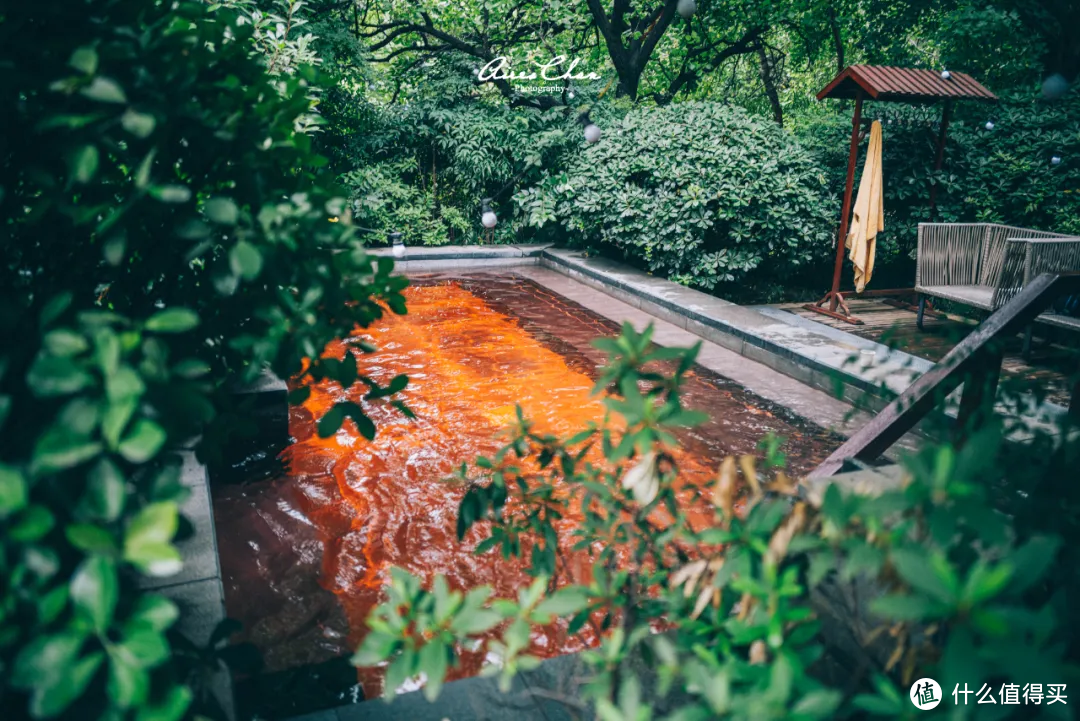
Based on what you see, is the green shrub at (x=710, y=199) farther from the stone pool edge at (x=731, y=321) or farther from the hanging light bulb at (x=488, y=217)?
the hanging light bulb at (x=488, y=217)

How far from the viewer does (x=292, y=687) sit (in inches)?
108

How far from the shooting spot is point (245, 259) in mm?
1364

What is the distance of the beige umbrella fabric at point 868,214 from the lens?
822 centimetres

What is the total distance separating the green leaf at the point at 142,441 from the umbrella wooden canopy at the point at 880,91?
27.8 feet

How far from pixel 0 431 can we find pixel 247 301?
564 millimetres

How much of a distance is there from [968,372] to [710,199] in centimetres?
684

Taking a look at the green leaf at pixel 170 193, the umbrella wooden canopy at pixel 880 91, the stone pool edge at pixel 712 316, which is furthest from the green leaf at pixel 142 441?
the umbrella wooden canopy at pixel 880 91

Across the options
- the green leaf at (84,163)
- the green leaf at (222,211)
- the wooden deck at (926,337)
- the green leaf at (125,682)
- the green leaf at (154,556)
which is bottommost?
the wooden deck at (926,337)

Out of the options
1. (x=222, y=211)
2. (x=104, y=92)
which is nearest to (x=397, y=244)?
(x=222, y=211)

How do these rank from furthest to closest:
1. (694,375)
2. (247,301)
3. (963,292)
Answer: (963,292) → (694,375) → (247,301)

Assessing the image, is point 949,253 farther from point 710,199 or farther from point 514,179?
point 514,179

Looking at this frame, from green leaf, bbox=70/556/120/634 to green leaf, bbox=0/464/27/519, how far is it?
12 cm

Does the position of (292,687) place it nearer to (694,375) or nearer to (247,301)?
(247,301)

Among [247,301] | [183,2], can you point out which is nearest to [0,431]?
[247,301]
